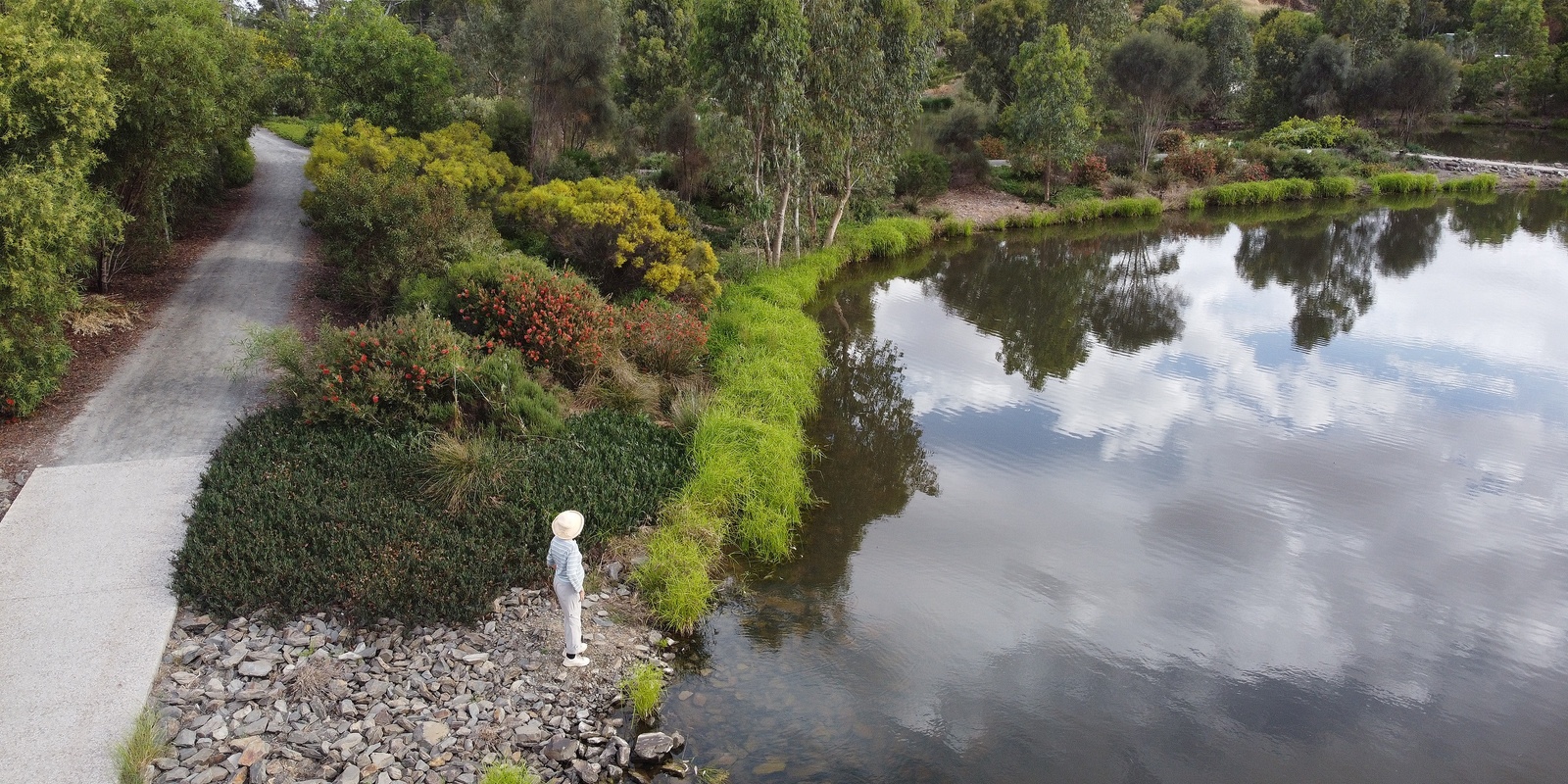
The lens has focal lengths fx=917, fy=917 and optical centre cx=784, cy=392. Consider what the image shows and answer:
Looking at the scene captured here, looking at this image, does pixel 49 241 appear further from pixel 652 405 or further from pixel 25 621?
pixel 652 405

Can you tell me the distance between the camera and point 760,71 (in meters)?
17.8

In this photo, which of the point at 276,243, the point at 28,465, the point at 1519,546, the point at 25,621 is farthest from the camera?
the point at 276,243

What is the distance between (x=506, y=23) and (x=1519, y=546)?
2542cm

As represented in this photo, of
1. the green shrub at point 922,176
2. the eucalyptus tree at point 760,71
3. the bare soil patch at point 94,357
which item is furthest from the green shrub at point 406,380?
the green shrub at point 922,176

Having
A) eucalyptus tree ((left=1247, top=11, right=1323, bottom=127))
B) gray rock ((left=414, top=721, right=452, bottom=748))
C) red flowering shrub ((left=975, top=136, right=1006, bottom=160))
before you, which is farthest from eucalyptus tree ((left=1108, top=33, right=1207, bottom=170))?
gray rock ((left=414, top=721, right=452, bottom=748))

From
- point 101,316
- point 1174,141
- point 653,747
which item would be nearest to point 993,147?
point 1174,141

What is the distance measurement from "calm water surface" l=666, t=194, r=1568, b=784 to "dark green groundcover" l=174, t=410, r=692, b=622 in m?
2.01

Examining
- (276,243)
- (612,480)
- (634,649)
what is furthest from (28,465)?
(276,243)

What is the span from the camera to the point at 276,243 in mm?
19000

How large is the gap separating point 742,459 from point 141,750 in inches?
257

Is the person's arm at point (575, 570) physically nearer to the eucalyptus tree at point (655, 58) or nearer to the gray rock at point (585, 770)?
the gray rock at point (585, 770)

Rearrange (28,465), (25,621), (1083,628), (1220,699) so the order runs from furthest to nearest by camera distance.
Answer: (28,465) < (1083,628) < (1220,699) < (25,621)

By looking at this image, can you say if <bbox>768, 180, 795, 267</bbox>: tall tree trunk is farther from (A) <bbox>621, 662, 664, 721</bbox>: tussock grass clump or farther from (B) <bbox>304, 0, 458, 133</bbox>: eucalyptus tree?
(A) <bbox>621, 662, 664, 721</bbox>: tussock grass clump

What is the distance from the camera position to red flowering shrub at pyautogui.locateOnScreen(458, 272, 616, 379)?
12.5 m
